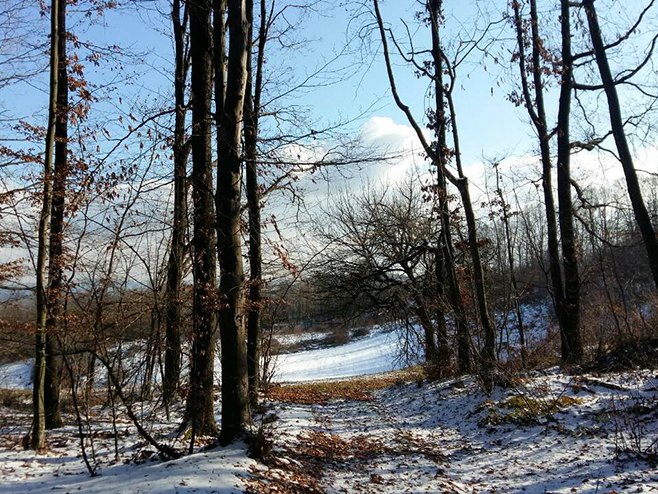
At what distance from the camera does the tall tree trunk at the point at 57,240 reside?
688 centimetres

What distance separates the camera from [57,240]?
7547 mm

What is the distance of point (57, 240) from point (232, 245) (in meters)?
3.57

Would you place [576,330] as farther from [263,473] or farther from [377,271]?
[263,473]

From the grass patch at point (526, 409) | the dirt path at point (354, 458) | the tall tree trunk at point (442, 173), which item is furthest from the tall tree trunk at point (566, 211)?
the dirt path at point (354, 458)

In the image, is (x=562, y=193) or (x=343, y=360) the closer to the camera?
(x=562, y=193)

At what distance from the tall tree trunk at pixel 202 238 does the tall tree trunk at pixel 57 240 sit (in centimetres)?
181

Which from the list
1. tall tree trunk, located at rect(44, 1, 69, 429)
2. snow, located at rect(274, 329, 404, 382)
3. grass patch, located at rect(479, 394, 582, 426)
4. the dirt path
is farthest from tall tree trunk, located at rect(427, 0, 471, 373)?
snow, located at rect(274, 329, 404, 382)

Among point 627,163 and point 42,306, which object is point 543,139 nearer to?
point 627,163

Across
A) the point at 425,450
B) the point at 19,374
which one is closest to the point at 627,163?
the point at 425,450

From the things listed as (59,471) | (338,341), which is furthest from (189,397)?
(338,341)

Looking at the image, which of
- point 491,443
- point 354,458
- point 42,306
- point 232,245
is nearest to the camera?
point 232,245

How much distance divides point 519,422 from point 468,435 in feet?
2.68

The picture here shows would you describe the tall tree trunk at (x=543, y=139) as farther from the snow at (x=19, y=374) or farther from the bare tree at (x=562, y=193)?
the snow at (x=19, y=374)

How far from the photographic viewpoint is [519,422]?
7.52 metres
